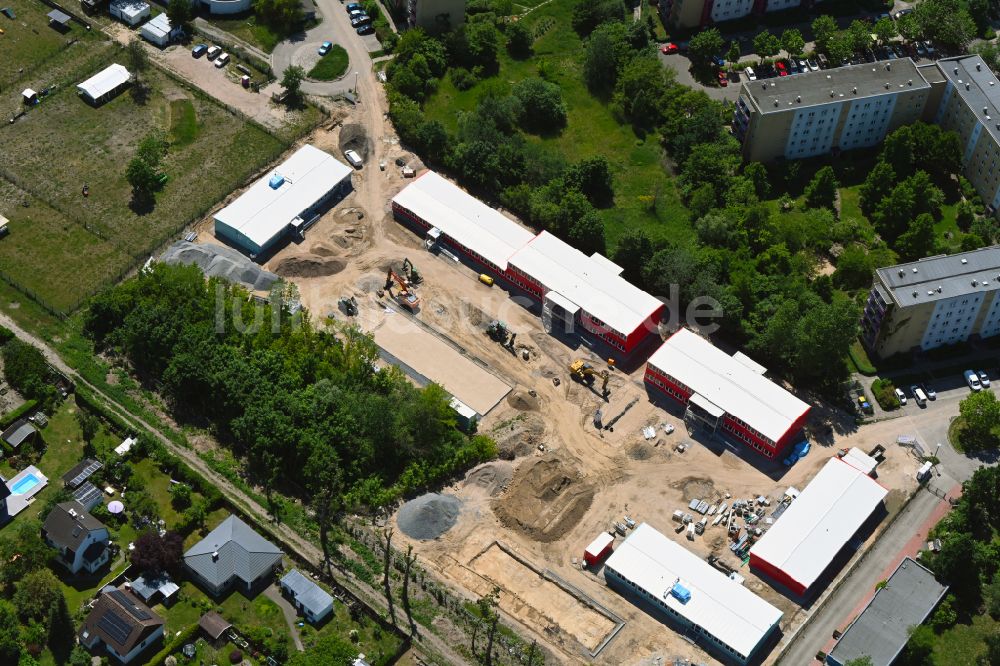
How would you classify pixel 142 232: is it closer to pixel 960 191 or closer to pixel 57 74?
pixel 57 74

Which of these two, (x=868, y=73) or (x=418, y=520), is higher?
(x=868, y=73)

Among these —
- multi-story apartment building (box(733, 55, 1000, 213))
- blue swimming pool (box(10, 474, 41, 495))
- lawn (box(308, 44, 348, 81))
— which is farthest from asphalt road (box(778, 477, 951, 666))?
lawn (box(308, 44, 348, 81))

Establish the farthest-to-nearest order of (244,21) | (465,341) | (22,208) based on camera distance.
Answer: (244,21)
(22,208)
(465,341)

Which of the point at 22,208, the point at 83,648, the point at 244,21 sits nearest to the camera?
the point at 83,648

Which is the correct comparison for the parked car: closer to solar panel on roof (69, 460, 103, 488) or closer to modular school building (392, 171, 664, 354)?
modular school building (392, 171, 664, 354)

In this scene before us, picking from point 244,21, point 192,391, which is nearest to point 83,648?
point 192,391

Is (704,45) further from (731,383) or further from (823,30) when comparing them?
(731,383)

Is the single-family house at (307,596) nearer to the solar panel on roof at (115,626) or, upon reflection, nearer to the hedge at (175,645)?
the hedge at (175,645)
